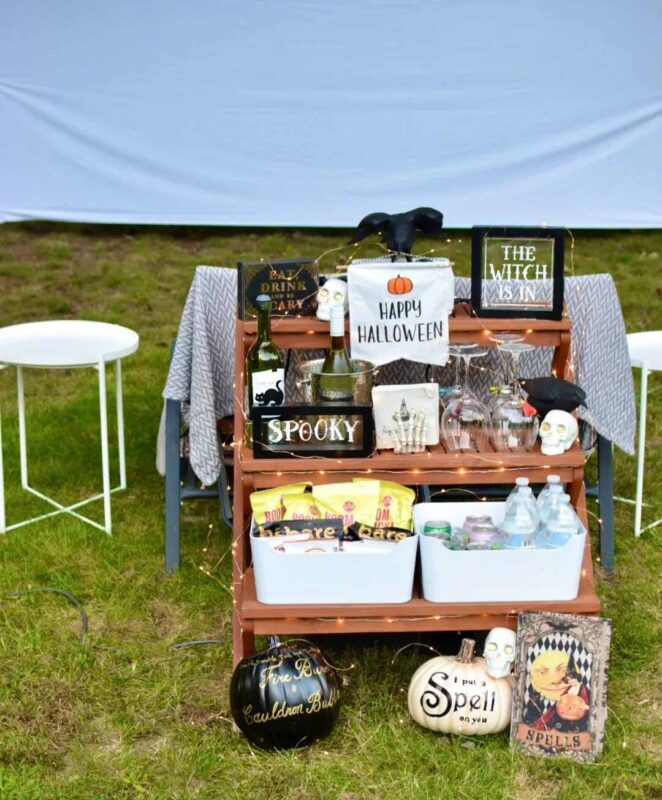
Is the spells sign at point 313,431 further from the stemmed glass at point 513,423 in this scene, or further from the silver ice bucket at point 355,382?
the stemmed glass at point 513,423

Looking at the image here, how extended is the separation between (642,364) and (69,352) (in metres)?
1.70

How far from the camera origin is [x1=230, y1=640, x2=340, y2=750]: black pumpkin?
2400 millimetres

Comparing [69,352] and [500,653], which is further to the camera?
[69,352]

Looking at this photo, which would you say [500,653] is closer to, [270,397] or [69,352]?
[270,397]

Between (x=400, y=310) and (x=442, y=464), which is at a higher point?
(x=400, y=310)

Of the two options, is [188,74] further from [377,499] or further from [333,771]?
[333,771]

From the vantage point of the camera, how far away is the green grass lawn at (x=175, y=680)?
7.74 feet

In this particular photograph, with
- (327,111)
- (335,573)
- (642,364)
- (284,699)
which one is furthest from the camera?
(327,111)

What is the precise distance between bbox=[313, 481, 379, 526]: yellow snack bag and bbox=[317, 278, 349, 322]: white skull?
422 millimetres

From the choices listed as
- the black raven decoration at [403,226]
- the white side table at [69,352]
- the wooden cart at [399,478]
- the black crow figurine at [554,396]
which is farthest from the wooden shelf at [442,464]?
the white side table at [69,352]

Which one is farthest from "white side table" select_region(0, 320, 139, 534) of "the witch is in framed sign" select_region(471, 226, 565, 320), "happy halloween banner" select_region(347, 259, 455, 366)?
"the witch is in framed sign" select_region(471, 226, 565, 320)

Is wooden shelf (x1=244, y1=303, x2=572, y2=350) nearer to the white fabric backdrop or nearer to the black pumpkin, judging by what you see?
the black pumpkin

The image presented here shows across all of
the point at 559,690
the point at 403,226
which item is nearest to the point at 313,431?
the point at 403,226

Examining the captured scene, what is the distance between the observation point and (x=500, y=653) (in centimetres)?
249
